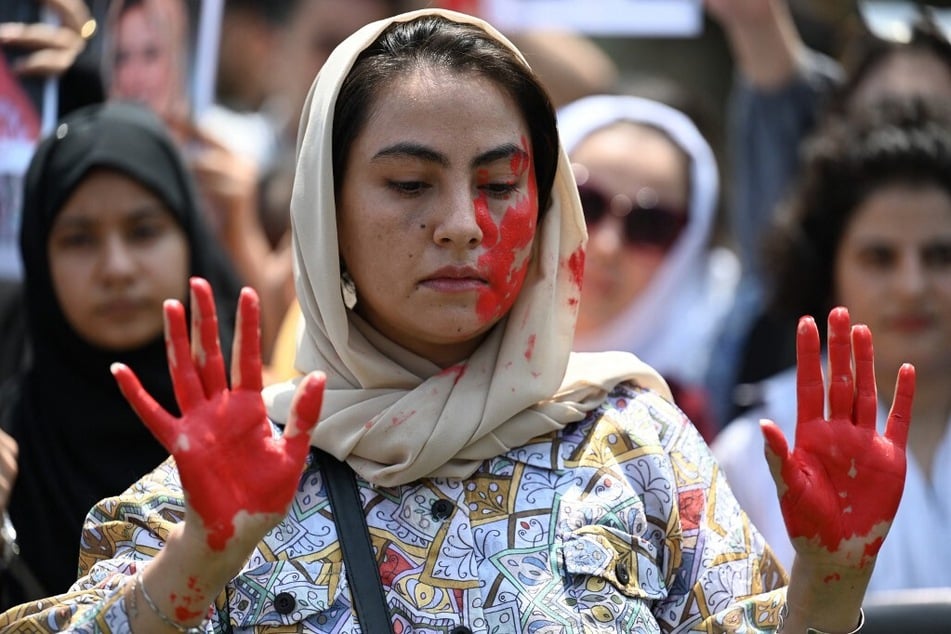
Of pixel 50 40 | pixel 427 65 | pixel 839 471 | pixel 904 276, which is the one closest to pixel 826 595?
pixel 839 471

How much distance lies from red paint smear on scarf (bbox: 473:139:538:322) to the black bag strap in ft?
1.24

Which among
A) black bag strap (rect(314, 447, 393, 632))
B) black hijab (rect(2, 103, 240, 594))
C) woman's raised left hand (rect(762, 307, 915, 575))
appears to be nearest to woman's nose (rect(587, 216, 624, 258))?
black hijab (rect(2, 103, 240, 594))

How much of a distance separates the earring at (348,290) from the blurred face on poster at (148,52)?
2.53 meters

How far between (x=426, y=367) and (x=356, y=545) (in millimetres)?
393

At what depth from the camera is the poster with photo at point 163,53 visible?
505 cm

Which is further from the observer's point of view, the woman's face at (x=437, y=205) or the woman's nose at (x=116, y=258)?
the woman's nose at (x=116, y=258)

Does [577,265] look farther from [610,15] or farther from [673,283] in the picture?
[610,15]

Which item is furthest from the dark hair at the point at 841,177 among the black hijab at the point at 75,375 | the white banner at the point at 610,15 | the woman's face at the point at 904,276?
the black hijab at the point at 75,375

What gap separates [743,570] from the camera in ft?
8.84

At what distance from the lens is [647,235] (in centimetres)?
526

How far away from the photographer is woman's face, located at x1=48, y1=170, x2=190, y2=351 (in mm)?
3965

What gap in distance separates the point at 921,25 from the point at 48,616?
3978 millimetres

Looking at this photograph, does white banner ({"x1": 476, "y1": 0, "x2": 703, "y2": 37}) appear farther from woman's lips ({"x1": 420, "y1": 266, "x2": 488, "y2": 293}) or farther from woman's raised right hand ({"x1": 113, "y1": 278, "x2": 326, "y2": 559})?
woman's raised right hand ({"x1": 113, "y1": 278, "x2": 326, "y2": 559})

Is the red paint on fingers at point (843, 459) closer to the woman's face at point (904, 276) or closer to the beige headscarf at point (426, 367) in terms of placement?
the beige headscarf at point (426, 367)
